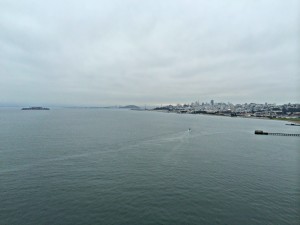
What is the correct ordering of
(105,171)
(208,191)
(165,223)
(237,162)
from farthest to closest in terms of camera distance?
(237,162)
(105,171)
(208,191)
(165,223)

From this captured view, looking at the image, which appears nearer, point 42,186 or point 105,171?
point 42,186

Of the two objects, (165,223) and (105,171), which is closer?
(165,223)

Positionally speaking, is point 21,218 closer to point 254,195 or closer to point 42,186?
point 42,186

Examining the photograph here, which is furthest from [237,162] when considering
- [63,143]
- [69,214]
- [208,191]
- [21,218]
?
[63,143]

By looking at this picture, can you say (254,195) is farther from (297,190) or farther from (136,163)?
(136,163)

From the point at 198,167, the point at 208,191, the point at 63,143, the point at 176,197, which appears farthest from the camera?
the point at 63,143

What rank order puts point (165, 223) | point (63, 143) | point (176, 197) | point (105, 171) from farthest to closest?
point (63, 143)
point (105, 171)
point (176, 197)
point (165, 223)

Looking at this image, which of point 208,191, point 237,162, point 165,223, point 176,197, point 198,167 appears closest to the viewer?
point 165,223

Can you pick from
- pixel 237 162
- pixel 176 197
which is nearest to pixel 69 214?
pixel 176 197
